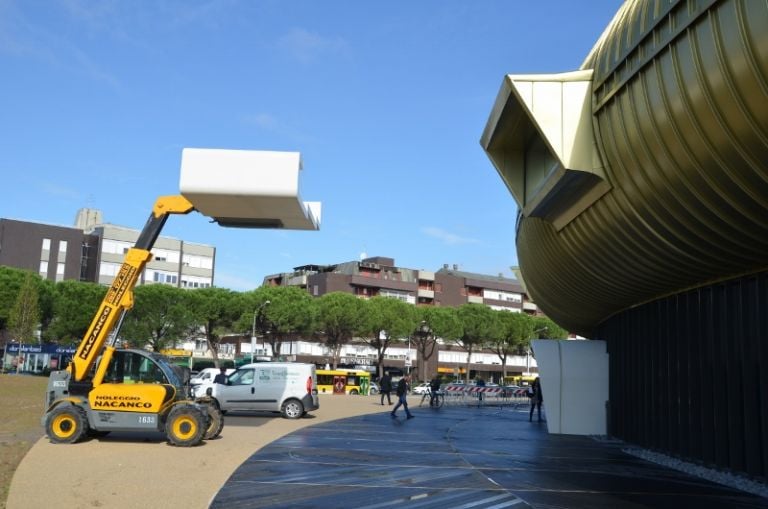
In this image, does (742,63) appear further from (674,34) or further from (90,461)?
(90,461)

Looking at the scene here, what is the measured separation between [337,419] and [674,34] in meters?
17.3

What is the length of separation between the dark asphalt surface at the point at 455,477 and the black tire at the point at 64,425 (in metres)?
3.70

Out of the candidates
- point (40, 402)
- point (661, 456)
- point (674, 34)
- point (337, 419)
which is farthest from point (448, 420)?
point (674, 34)

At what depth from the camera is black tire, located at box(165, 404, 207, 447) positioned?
13.6 meters

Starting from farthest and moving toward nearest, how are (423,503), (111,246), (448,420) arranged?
1. (111,246)
2. (448,420)
3. (423,503)

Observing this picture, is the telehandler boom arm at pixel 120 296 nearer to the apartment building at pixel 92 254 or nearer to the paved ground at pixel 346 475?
the paved ground at pixel 346 475

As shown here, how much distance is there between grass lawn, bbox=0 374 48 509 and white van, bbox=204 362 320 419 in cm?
560

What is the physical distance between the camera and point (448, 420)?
24.5 meters

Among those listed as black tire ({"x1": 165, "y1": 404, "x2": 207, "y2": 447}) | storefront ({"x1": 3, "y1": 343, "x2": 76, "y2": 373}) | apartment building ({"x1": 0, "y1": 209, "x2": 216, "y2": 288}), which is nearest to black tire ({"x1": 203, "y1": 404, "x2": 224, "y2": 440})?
black tire ({"x1": 165, "y1": 404, "x2": 207, "y2": 447})

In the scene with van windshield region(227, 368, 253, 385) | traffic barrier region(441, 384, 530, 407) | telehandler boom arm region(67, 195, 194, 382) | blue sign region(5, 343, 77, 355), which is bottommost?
traffic barrier region(441, 384, 530, 407)

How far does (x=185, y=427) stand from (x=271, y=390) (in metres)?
8.96

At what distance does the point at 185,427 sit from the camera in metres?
13.7

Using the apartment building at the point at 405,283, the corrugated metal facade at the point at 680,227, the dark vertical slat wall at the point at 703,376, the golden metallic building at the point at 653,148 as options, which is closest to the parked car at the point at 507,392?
the corrugated metal facade at the point at 680,227

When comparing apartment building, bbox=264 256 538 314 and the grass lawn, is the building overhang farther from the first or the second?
apartment building, bbox=264 256 538 314
